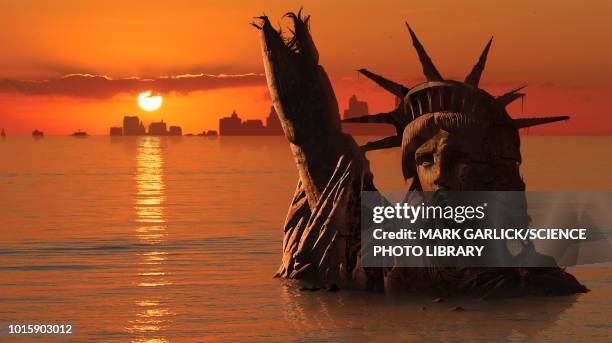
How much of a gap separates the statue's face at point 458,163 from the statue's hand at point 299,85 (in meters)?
3.31

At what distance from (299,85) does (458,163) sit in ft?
14.2

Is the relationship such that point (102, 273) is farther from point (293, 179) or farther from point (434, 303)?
point (293, 179)

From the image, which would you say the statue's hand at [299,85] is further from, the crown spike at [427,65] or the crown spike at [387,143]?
the crown spike at [427,65]

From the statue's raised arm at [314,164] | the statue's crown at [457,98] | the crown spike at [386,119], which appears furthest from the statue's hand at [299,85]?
the statue's crown at [457,98]

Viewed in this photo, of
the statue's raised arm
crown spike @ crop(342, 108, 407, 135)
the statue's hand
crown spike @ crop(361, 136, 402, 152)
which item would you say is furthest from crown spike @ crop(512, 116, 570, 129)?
the statue's hand

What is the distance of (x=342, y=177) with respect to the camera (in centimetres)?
2280

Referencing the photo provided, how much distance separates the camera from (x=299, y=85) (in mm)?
24266

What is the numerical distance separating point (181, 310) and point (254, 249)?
34.7 feet

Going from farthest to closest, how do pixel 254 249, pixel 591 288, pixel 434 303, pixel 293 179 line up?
pixel 293 179 < pixel 254 249 < pixel 591 288 < pixel 434 303

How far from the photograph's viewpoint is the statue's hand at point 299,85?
2414cm

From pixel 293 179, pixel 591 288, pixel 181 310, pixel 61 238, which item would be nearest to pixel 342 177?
pixel 181 310

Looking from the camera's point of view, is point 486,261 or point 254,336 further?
point 486,261

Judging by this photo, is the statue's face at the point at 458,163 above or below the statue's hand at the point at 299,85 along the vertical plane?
Result: below

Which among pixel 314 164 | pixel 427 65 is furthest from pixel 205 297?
pixel 427 65
